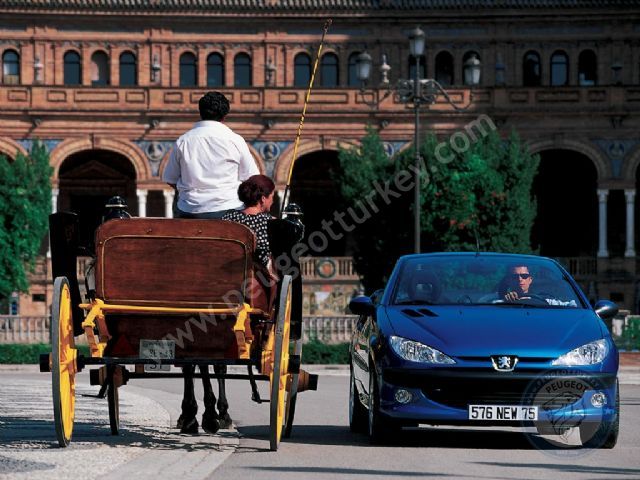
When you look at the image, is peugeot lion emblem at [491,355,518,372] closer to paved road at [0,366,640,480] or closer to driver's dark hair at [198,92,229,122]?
paved road at [0,366,640,480]

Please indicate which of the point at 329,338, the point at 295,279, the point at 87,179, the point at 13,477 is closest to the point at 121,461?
the point at 13,477

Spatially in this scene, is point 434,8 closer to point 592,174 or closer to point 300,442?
point 592,174

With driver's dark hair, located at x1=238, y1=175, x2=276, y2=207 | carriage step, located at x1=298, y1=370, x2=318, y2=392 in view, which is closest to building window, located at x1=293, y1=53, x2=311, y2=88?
carriage step, located at x1=298, y1=370, x2=318, y2=392

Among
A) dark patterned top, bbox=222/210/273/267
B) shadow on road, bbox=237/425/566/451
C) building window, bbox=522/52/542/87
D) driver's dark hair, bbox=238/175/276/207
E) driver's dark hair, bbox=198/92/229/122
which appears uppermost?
building window, bbox=522/52/542/87

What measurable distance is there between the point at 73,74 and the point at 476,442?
51.0 meters

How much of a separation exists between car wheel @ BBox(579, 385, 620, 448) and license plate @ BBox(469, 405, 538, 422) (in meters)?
0.60

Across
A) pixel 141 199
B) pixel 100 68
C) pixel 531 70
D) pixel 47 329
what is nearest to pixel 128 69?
pixel 100 68

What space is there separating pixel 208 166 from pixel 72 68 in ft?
167

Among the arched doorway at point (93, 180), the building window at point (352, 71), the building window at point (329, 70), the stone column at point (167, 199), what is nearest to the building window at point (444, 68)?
the building window at point (352, 71)

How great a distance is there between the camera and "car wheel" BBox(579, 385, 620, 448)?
11.8 meters

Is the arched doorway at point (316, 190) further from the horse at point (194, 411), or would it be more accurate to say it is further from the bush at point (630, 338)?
the horse at point (194, 411)

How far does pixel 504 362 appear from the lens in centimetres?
1147

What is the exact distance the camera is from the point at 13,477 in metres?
9.11

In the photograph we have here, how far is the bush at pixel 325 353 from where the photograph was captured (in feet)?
120
